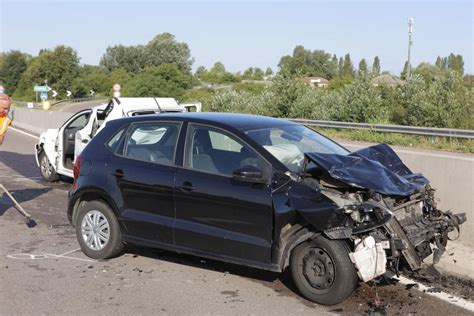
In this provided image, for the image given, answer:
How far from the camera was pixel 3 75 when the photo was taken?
9925cm

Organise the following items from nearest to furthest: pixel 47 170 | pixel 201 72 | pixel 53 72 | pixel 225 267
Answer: pixel 225 267 → pixel 47 170 → pixel 53 72 → pixel 201 72

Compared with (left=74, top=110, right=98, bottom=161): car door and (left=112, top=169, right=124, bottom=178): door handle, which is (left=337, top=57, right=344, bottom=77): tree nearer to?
(left=74, top=110, right=98, bottom=161): car door

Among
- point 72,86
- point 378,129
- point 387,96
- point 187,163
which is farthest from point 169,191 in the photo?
point 72,86

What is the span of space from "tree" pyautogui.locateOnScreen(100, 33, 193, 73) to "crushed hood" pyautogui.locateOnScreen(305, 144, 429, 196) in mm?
96813

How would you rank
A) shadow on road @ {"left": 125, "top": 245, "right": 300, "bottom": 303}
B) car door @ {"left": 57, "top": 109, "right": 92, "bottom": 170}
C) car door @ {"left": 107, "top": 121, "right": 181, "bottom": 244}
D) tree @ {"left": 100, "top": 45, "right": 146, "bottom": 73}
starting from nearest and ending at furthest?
shadow on road @ {"left": 125, "top": 245, "right": 300, "bottom": 303}, car door @ {"left": 107, "top": 121, "right": 181, "bottom": 244}, car door @ {"left": 57, "top": 109, "right": 92, "bottom": 170}, tree @ {"left": 100, "top": 45, "right": 146, "bottom": 73}

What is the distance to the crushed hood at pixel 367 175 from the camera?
4789 millimetres

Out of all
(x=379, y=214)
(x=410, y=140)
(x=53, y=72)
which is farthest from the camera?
(x=53, y=72)

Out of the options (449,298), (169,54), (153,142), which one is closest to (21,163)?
(153,142)

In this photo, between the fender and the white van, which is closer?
the fender

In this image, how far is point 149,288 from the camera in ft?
17.2

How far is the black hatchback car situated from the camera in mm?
4664

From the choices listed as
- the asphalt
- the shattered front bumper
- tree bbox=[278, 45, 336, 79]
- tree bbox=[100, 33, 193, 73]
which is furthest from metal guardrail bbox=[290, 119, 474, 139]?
tree bbox=[278, 45, 336, 79]

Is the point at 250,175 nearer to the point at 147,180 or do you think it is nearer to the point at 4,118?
the point at 147,180

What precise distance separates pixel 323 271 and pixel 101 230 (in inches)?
106
